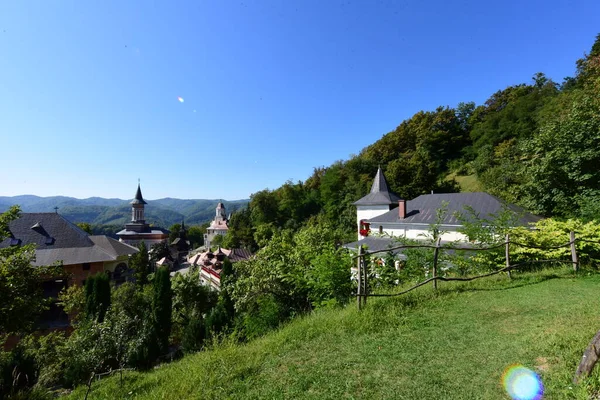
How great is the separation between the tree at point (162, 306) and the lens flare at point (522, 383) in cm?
1790

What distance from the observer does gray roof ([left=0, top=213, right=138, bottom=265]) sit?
81.9 ft

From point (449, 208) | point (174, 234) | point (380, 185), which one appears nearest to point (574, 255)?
point (449, 208)

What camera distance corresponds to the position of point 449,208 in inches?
809

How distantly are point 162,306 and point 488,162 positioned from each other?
41.5 meters

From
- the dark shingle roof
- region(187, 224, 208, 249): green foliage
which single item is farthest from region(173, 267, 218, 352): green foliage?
region(187, 224, 208, 249): green foliage

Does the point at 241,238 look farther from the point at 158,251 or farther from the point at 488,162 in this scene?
the point at 488,162

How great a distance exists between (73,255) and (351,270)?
2911 cm

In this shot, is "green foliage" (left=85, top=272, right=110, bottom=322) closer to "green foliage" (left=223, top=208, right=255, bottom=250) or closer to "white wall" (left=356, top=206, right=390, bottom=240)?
"white wall" (left=356, top=206, right=390, bottom=240)

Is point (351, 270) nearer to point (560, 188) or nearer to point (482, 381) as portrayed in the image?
point (482, 381)

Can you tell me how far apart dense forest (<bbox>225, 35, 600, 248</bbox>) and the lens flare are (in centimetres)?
1200

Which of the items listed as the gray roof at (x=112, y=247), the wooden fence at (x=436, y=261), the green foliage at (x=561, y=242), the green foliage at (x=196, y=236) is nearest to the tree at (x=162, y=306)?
the gray roof at (x=112, y=247)

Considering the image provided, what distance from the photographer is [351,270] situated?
8055 mm

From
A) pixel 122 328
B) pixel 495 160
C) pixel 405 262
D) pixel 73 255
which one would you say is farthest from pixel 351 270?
pixel 495 160

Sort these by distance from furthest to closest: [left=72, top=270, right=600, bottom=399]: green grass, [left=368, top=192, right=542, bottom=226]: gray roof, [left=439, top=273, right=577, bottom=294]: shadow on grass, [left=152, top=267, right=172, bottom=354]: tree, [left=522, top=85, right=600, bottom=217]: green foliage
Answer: [left=368, top=192, right=542, bottom=226]: gray roof
[left=152, top=267, right=172, bottom=354]: tree
[left=522, top=85, right=600, bottom=217]: green foliage
[left=439, top=273, right=577, bottom=294]: shadow on grass
[left=72, top=270, right=600, bottom=399]: green grass
